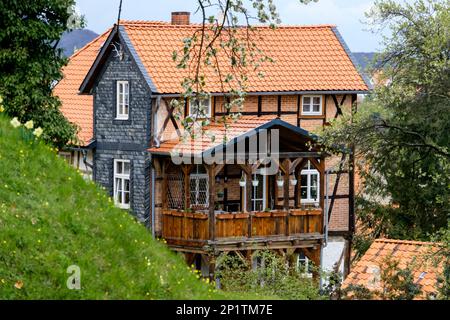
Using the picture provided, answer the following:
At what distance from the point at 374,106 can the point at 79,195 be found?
20.8 metres

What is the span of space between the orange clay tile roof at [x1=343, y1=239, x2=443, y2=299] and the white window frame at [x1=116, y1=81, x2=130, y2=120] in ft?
38.4

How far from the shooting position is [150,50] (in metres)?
37.5

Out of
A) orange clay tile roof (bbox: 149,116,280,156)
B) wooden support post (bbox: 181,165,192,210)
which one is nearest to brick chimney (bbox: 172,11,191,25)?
orange clay tile roof (bbox: 149,116,280,156)

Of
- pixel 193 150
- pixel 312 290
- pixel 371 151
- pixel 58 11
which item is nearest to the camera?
pixel 312 290

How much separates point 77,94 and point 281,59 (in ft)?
22.6

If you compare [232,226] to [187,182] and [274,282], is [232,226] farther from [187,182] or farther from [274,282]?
A: [274,282]

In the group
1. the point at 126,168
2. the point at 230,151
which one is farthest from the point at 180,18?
the point at 230,151

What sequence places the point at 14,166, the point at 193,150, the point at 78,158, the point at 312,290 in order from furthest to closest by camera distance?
the point at 78,158, the point at 193,150, the point at 312,290, the point at 14,166

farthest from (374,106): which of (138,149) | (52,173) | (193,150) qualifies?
(52,173)

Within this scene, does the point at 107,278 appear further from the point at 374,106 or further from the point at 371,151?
the point at 374,106

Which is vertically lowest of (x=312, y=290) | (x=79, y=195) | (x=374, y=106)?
(x=312, y=290)

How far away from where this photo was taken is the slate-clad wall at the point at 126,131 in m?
37.1

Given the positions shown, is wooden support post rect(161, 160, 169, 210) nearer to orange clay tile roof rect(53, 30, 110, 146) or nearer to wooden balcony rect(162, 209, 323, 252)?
wooden balcony rect(162, 209, 323, 252)

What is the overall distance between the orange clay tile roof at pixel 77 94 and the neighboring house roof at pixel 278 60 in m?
1.83
